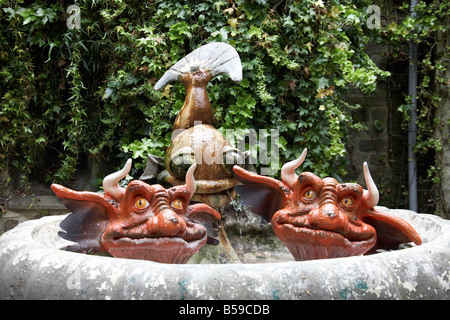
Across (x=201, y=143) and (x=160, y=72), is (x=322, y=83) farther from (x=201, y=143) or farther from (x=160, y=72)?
(x=201, y=143)

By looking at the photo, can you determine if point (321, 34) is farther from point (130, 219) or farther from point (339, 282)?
point (339, 282)

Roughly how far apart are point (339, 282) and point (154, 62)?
3.01 m

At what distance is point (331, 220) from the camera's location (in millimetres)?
1537

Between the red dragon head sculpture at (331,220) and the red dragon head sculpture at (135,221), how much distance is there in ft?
1.16

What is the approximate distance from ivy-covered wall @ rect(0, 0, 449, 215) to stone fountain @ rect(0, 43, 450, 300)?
3.97 feet

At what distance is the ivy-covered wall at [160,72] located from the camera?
3.62 m

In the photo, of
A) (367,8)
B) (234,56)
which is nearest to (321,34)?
(367,8)

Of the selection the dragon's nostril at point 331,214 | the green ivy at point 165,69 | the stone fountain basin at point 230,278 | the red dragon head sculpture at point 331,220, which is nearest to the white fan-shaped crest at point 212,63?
the red dragon head sculpture at point 331,220

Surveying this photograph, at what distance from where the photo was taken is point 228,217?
109 inches

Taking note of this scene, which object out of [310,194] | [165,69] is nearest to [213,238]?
[310,194]

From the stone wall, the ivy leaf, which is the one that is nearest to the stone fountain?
the ivy leaf

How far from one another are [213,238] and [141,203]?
0.43 meters

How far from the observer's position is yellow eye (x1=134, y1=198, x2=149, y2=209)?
1584 mm

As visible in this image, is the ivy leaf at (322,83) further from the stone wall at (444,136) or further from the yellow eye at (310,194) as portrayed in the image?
the yellow eye at (310,194)
